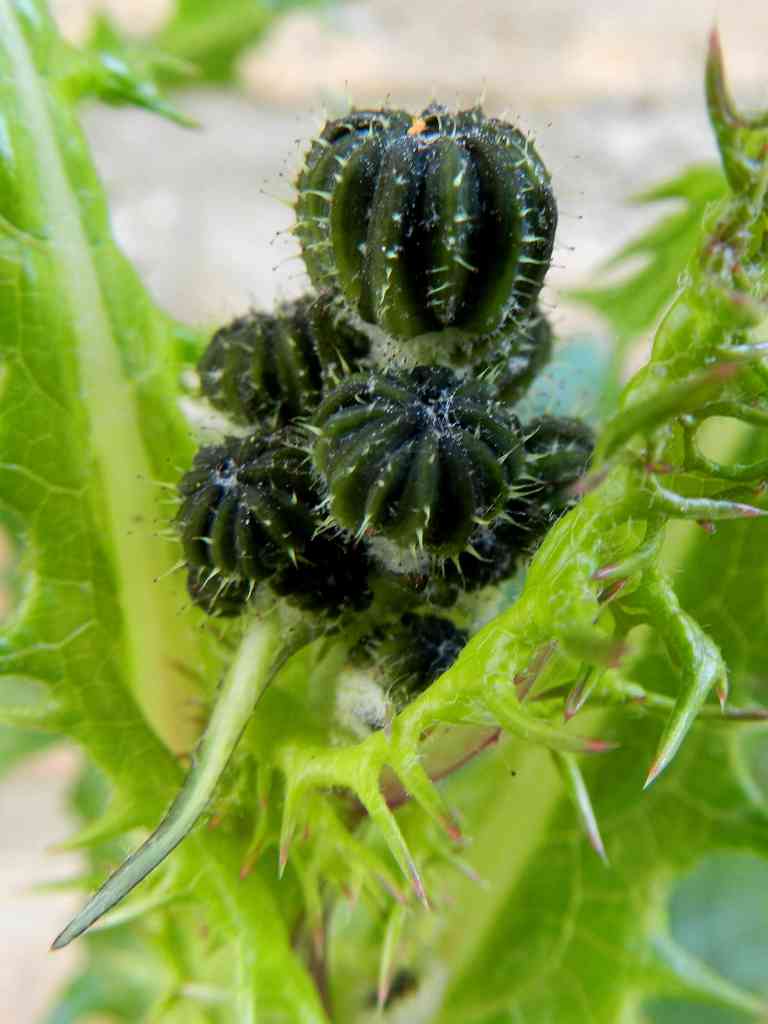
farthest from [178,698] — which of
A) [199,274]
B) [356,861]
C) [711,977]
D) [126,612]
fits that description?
[199,274]

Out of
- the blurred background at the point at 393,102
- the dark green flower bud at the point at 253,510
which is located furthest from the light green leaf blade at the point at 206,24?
the dark green flower bud at the point at 253,510

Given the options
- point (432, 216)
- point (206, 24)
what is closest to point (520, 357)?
point (432, 216)

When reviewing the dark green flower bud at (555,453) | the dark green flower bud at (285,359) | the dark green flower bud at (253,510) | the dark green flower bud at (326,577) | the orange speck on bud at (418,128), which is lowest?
the dark green flower bud at (326,577)

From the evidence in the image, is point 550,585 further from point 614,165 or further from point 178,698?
point 614,165

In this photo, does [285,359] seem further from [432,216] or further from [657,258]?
[657,258]

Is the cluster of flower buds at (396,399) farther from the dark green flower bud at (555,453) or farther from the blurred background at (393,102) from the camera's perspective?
the blurred background at (393,102)

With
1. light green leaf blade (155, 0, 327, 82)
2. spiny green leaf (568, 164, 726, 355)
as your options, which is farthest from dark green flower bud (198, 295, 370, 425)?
light green leaf blade (155, 0, 327, 82)

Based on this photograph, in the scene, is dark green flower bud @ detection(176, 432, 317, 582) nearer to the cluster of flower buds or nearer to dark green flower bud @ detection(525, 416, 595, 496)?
the cluster of flower buds
